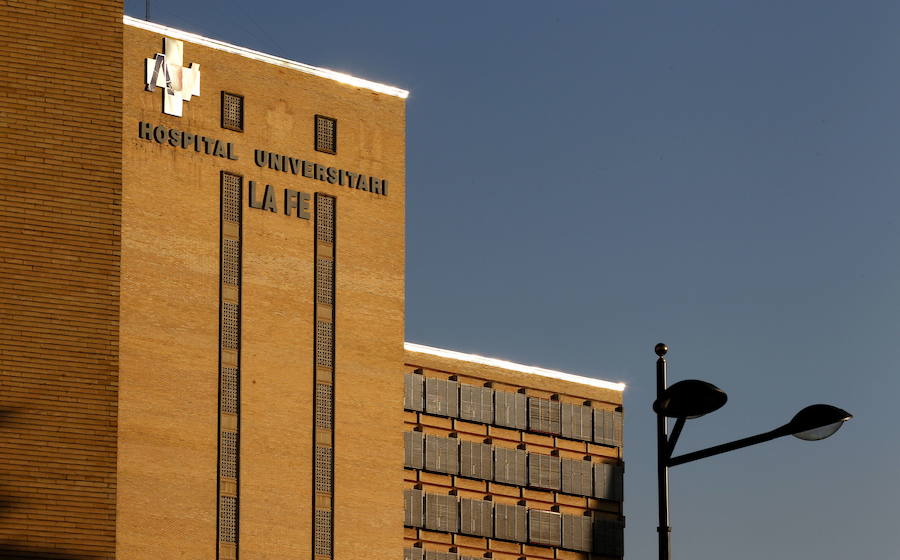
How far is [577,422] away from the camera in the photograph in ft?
291

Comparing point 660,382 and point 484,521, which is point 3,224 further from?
point 484,521

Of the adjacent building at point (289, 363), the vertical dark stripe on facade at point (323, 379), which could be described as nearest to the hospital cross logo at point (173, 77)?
the adjacent building at point (289, 363)

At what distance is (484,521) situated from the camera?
279 ft

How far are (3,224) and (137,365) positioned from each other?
38.3 m

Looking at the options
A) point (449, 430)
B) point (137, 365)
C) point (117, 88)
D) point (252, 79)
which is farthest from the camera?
point (449, 430)

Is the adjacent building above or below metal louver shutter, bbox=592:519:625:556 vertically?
above

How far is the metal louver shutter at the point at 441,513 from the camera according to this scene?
82062 millimetres

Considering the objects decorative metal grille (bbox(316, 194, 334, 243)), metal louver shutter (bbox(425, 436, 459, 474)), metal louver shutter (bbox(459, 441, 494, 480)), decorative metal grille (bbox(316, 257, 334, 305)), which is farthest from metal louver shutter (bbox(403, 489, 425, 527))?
decorative metal grille (bbox(316, 194, 334, 243))

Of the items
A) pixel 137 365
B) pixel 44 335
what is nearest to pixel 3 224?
pixel 44 335

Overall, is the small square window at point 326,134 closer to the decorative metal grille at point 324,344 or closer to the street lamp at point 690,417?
the decorative metal grille at point 324,344

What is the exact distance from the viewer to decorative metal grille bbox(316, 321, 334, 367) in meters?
78.1

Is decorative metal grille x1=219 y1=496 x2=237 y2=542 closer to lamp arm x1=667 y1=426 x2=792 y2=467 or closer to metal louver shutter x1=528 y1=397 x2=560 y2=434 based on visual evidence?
metal louver shutter x1=528 y1=397 x2=560 y2=434

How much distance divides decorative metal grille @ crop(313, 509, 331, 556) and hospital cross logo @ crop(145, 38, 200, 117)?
16.0m

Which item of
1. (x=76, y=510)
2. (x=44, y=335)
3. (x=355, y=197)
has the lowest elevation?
(x=76, y=510)
